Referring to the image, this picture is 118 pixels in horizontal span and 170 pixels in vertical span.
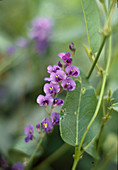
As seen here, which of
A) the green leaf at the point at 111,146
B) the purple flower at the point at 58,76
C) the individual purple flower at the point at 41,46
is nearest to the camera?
the purple flower at the point at 58,76

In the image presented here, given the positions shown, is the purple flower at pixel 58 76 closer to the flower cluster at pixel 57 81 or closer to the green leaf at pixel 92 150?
the flower cluster at pixel 57 81

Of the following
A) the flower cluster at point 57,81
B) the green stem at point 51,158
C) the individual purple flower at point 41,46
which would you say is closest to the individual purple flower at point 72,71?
the flower cluster at point 57,81

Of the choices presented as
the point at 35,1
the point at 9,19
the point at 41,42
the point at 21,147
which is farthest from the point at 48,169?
the point at 9,19

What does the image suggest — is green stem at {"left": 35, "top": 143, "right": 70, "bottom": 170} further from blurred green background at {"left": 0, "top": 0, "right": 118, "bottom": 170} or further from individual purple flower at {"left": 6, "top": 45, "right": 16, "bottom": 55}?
individual purple flower at {"left": 6, "top": 45, "right": 16, "bottom": 55}

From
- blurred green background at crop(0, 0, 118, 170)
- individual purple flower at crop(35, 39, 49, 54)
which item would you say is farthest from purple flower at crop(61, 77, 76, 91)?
individual purple flower at crop(35, 39, 49, 54)

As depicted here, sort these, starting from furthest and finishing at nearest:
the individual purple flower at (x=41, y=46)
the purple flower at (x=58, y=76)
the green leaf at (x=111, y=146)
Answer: the individual purple flower at (x=41, y=46) → the green leaf at (x=111, y=146) → the purple flower at (x=58, y=76)

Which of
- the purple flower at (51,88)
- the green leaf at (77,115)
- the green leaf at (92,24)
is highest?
the green leaf at (92,24)

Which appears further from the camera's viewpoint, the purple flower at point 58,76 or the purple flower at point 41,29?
the purple flower at point 41,29
